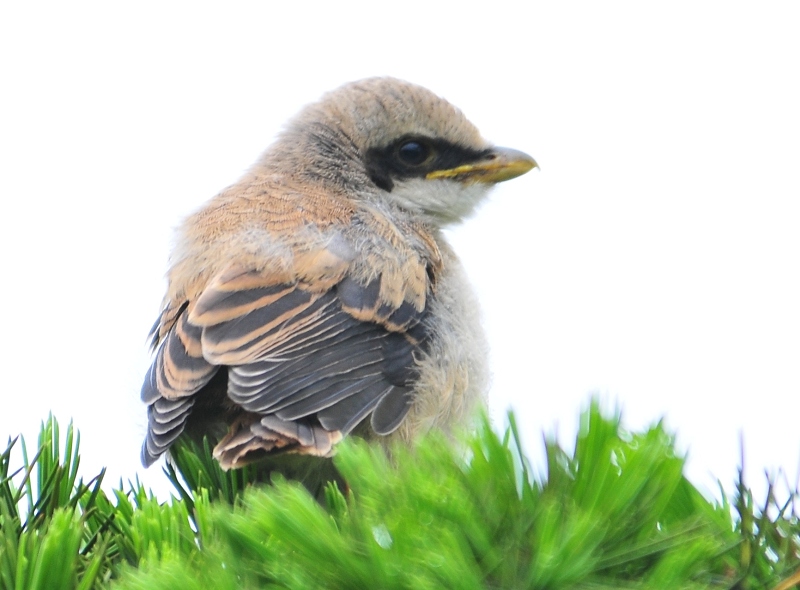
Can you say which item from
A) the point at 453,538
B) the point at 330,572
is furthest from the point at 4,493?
the point at 453,538

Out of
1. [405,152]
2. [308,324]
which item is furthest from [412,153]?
[308,324]

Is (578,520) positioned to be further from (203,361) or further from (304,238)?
(304,238)

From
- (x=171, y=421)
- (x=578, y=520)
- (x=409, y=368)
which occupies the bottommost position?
(x=409, y=368)

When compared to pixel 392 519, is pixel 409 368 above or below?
below

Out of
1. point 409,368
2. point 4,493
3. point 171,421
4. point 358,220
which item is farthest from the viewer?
point 358,220

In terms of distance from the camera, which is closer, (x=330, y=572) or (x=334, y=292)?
(x=330, y=572)

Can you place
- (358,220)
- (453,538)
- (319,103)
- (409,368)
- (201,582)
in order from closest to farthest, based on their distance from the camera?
(453,538) → (201,582) → (409,368) → (358,220) → (319,103)

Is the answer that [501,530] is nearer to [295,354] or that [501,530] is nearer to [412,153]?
[295,354]

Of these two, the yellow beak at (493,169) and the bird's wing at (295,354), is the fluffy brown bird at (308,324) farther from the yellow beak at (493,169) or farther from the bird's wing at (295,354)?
the yellow beak at (493,169)
